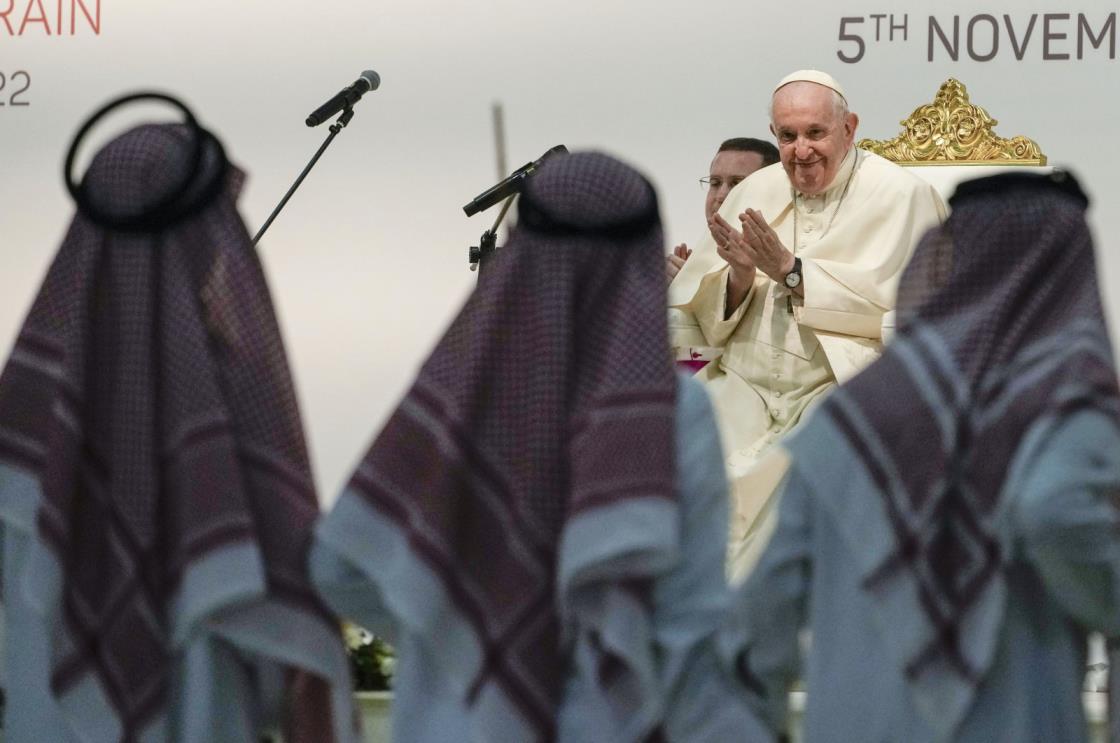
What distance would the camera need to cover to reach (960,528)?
2934 millimetres

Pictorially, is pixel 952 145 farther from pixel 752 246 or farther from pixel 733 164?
pixel 752 246

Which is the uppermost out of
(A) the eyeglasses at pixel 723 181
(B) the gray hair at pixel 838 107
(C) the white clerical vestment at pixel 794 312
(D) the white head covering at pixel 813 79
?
(D) the white head covering at pixel 813 79

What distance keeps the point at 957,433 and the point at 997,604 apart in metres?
0.26

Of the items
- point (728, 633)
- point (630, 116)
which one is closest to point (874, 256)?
point (630, 116)

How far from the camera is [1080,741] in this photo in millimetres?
2980

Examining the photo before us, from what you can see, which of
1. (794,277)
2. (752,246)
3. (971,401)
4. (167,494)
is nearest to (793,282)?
(794,277)

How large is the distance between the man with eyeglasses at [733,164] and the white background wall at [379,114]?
0.79m

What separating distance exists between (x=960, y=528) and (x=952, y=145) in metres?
3.94

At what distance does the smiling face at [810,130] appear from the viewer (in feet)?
20.0

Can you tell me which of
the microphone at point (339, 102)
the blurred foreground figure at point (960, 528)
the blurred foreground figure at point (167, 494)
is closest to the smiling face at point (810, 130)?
the microphone at point (339, 102)

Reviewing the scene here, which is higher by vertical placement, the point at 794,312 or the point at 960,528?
the point at 960,528

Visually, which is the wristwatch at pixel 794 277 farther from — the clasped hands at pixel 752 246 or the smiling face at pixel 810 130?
the smiling face at pixel 810 130

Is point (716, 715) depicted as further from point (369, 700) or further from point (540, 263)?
point (369, 700)

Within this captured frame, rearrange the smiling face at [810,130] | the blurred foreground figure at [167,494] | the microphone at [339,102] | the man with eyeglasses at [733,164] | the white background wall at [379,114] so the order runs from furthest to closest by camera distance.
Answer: the white background wall at [379,114] → the man with eyeglasses at [733,164] → the smiling face at [810,130] → the microphone at [339,102] → the blurred foreground figure at [167,494]
